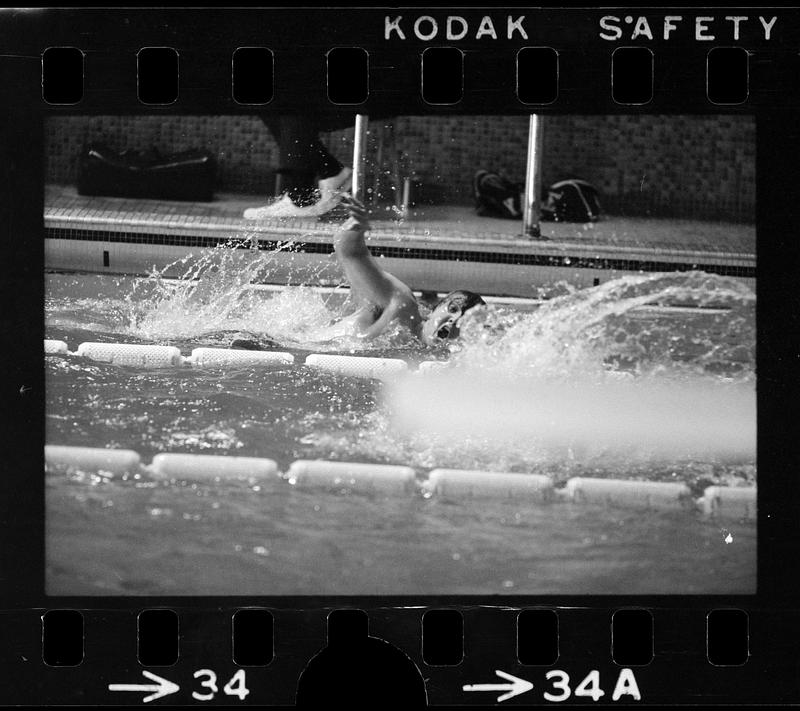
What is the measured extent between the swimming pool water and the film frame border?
5 cm

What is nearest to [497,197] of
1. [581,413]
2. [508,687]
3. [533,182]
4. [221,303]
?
[533,182]

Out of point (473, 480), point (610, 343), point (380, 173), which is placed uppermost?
point (380, 173)

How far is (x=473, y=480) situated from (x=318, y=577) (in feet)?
1.72

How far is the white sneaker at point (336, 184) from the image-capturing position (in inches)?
146

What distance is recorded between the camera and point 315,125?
12.0 feet

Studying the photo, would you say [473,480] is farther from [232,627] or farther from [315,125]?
[315,125]

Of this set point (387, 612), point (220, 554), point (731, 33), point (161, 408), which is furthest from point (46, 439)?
point (731, 33)

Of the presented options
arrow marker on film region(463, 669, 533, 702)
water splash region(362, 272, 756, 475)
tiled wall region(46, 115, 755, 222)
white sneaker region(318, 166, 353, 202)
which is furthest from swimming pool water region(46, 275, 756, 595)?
white sneaker region(318, 166, 353, 202)

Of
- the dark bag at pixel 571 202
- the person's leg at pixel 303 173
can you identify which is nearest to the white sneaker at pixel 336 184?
the person's leg at pixel 303 173

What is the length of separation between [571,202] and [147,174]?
1.24 metres

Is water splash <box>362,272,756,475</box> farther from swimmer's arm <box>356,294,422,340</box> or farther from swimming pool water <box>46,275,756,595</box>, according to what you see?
swimmer's arm <box>356,294,422,340</box>

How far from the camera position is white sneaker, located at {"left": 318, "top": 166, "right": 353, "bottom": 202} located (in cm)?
371

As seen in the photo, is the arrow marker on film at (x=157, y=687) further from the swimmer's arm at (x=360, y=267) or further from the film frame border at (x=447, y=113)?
the swimmer's arm at (x=360, y=267)

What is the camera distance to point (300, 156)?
368cm
